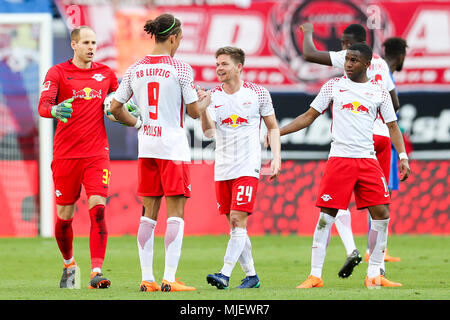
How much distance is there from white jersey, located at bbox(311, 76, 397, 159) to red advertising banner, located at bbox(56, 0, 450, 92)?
23.4ft

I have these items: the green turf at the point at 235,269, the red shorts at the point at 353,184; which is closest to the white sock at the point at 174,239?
the green turf at the point at 235,269

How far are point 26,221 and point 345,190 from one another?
833 centimetres

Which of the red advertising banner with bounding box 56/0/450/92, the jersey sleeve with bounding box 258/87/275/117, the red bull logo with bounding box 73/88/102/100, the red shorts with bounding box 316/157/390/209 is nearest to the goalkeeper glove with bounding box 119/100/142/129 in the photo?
the red bull logo with bounding box 73/88/102/100

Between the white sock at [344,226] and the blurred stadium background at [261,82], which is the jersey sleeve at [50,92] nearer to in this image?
the white sock at [344,226]

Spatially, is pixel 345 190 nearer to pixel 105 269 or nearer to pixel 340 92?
pixel 340 92

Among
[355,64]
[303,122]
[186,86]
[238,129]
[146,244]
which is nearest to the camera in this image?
[186,86]

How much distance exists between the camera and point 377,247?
8.29 meters

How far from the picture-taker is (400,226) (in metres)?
15.4

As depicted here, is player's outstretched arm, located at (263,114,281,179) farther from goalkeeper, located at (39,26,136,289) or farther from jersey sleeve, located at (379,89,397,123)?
goalkeeper, located at (39,26,136,289)

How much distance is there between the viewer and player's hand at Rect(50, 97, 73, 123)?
8.07 m

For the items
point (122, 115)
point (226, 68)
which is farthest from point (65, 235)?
point (226, 68)

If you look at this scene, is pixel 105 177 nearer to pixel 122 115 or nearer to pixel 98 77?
pixel 122 115

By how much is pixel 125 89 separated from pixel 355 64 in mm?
1989

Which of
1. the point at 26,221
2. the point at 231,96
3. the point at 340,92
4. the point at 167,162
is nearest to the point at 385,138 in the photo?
the point at 340,92
